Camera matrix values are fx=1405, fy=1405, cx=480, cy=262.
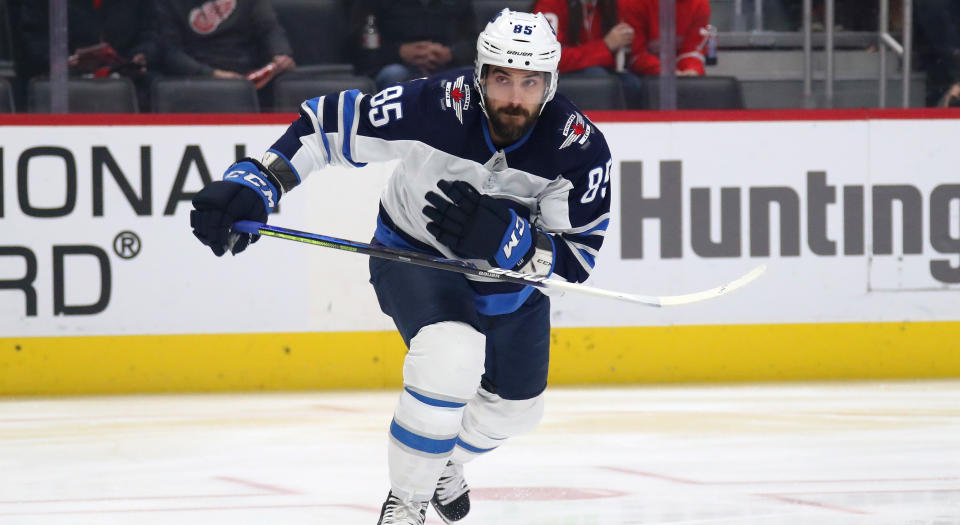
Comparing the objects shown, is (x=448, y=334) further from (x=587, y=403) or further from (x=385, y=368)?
(x=385, y=368)

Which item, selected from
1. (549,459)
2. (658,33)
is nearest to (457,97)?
(549,459)

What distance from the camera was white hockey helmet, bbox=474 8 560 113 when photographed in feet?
9.41

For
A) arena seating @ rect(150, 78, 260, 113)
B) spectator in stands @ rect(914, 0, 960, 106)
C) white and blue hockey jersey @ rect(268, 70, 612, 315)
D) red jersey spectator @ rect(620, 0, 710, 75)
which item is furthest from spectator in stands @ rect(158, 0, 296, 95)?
white and blue hockey jersey @ rect(268, 70, 612, 315)

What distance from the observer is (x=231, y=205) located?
2.83 meters

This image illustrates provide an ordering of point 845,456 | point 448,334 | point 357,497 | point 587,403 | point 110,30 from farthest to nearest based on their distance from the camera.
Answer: point 110,30 → point 587,403 → point 845,456 → point 357,497 → point 448,334

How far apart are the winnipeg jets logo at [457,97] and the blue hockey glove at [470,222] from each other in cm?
19

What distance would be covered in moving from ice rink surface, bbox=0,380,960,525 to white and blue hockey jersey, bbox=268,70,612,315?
24.5 inches

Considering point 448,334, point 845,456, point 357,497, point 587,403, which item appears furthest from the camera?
point 587,403

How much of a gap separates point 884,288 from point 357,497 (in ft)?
11.0

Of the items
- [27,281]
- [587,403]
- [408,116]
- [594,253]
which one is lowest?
[587,403]

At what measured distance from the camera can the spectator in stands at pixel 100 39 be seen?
558 centimetres

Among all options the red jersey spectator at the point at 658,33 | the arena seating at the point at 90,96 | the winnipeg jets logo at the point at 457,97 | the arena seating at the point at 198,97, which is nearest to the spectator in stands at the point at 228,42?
the arena seating at the point at 198,97

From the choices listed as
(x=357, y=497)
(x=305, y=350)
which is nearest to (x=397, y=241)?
(x=357, y=497)

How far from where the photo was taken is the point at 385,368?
5.79 metres
